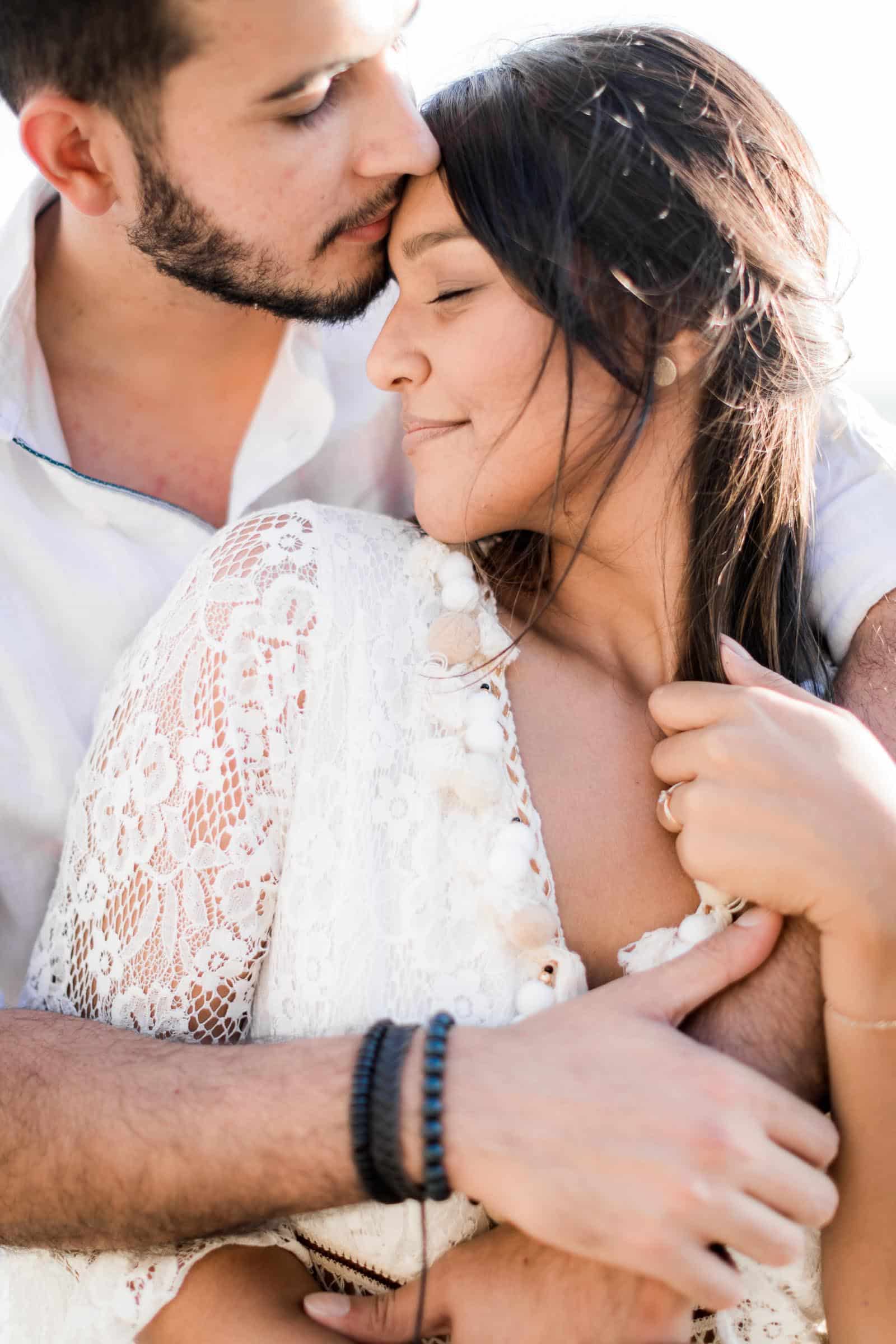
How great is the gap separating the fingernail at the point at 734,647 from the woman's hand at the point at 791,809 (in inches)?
5.7

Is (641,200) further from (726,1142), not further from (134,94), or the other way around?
(726,1142)

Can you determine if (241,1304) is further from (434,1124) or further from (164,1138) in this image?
(434,1124)

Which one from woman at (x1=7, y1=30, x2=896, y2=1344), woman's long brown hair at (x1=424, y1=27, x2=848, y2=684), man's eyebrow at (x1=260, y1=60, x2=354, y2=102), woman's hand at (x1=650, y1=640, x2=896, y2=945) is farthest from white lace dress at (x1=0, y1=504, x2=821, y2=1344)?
man's eyebrow at (x1=260, y1=60, x2=354, y2=102)

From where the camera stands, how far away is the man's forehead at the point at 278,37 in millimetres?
1877

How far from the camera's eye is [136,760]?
1.63 m

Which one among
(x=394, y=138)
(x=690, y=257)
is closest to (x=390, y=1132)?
(x=690, y=257)

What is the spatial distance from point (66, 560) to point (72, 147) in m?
0.76

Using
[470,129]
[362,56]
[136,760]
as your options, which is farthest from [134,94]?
[136,760]

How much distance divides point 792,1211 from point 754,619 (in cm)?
98

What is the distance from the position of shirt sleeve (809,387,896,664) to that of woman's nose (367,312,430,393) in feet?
→ 2.56

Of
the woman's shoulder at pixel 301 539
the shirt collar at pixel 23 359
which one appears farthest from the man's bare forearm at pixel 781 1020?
the shirt collar at pixel 23 359

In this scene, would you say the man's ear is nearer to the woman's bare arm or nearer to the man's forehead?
the man's forehead

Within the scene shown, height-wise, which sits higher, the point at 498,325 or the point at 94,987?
the point at 498,325

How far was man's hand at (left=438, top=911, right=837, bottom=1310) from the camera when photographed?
1.27 meters
